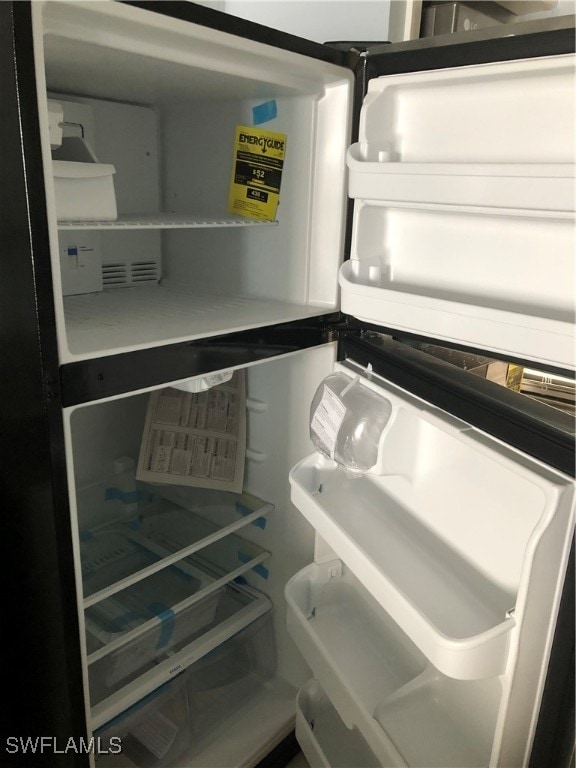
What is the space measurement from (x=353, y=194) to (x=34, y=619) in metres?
0.92

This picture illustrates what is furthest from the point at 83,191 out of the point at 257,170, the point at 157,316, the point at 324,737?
the point at 324,737

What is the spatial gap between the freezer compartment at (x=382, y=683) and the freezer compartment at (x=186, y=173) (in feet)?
2.14

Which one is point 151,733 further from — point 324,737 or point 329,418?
point 329,418

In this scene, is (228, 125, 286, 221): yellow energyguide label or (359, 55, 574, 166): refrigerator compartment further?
(228, 125, 286, 221): yellow energyguide label

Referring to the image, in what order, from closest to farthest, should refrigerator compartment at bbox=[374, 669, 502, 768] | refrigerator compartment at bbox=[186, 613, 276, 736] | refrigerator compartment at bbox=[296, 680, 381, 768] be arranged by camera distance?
refrigerator compartment at bbox=[374, 669, 502, 768] < refrigerator compartment at bbox=[296, 680, 381, 768] < refrigerator compartment at bbox=[186, 613, 276, 736]

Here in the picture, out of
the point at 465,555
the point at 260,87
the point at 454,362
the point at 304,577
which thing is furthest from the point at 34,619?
the point at 260,87

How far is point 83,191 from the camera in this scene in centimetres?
99

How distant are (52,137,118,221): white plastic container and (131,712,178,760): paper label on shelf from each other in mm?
1189

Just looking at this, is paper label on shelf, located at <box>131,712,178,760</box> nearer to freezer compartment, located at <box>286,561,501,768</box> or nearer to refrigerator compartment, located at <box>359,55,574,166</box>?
freezer compartment, located at <box>286,561,501,768</box>

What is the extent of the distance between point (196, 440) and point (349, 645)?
0.67m

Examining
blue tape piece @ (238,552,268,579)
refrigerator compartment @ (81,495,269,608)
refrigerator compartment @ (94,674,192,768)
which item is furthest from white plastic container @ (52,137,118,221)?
refrigerator compartment @ (94,674,192,768)

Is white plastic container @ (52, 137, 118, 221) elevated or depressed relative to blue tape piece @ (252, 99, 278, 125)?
depressed

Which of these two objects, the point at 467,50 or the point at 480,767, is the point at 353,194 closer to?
the point at 467,50

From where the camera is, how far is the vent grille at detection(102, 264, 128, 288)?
1.43m
